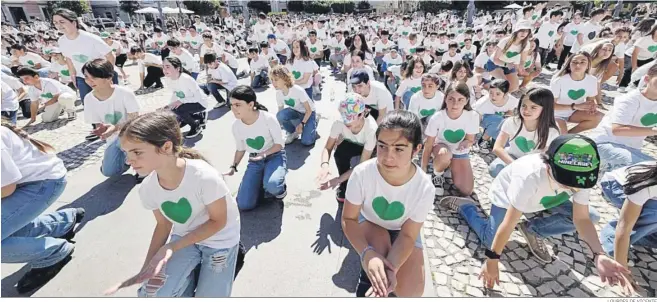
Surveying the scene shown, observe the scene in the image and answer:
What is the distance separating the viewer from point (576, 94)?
425 cm

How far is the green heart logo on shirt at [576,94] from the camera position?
4234 mm

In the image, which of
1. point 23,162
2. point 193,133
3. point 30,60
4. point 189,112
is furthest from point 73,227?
point 30,60

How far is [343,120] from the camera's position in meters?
3.20

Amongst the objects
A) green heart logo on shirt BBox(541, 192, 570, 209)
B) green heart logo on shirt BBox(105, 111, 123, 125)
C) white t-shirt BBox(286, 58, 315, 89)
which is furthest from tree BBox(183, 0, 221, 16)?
green heart logo on shirt BBox(541, 192, 570, 209)

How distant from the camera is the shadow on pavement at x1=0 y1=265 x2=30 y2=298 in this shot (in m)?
2.42

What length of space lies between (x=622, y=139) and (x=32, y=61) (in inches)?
477

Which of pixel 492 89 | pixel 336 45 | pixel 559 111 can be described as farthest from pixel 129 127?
pixel 336 45

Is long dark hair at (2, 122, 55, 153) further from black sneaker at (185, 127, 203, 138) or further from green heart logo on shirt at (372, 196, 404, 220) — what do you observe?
black sneaker at (185, 127, 203, 138)

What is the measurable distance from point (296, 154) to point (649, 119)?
4.17 meters

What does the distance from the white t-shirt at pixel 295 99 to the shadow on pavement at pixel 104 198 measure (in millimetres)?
2534

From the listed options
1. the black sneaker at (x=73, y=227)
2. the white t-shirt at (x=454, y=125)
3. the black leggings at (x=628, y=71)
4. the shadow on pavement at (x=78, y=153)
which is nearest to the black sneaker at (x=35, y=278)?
the black sneaker at (x=73, y=227)

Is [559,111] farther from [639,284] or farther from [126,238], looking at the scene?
[126,238]

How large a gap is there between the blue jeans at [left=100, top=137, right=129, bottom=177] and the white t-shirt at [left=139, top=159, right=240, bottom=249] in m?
2.32

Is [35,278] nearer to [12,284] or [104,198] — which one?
[12,284]
